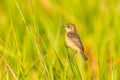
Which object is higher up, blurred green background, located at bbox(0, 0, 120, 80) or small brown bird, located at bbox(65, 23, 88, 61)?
small brown bird, located at bbox(65, 23, 88, 61)

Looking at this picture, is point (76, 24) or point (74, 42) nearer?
point (74, 42)

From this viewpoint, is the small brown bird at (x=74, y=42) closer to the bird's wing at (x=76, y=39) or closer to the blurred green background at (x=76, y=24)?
the bird's wing at (x=76, y=39)

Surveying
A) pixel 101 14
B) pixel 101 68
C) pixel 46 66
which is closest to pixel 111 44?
pixel 101 14

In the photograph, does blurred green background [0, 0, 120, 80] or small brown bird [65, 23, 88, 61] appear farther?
blurred green background [0, 0, 120, 80]

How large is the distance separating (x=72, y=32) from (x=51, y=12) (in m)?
2.54

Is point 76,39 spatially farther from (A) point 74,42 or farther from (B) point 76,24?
(B) point 76,24

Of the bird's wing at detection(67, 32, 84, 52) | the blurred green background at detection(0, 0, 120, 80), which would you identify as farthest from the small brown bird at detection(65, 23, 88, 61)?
the blurred green background at detection(0, 0, 120, 80)

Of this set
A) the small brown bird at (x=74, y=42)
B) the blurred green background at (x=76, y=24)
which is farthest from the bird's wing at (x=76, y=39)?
the blurred green background at (x=76, y=24)

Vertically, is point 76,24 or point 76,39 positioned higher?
point 76,39

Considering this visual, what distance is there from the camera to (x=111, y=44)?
246 inches

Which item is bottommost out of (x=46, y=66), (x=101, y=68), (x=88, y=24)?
(x=88, y=24)

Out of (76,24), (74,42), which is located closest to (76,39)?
(74,42)

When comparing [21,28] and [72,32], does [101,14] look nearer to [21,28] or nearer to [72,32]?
[21,28]

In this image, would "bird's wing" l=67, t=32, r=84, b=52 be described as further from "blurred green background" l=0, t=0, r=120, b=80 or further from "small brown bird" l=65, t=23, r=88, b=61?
"blurred green background" l=0, t=0, r=120, b=80
